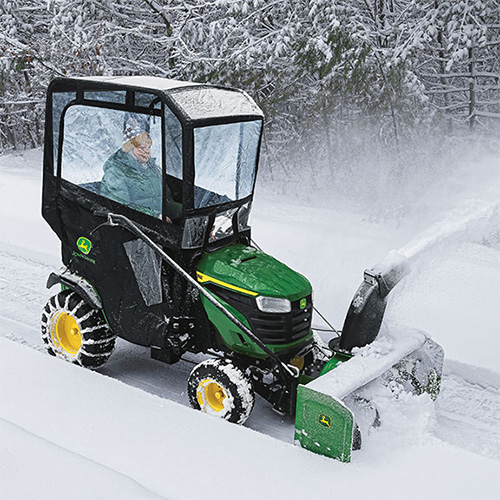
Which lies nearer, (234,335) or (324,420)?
(324,420)

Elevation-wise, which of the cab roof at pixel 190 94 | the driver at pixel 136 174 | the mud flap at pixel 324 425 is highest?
the cab roof at pixel 190 94

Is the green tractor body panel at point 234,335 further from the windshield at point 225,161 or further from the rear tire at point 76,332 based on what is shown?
the rear tire at point 76,332

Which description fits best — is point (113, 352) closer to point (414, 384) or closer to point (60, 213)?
point (60, 213)

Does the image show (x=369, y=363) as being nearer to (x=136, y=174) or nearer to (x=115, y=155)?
(x=136, y=174)

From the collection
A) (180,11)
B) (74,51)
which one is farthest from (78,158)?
(74,51)

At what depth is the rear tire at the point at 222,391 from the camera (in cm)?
395

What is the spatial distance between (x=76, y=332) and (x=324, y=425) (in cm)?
212

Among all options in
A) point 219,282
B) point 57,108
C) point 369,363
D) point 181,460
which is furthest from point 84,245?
point 369,363

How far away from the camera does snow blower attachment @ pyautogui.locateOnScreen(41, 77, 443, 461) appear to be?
3949 millimetres

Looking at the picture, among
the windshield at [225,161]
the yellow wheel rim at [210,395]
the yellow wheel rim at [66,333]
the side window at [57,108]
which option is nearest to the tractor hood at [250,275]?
the windshield at [225,161]

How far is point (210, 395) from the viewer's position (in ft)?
13.5

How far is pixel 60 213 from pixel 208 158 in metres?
1.26

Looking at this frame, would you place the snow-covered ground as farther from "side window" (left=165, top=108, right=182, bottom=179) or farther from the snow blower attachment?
"side window" (left=165, top=108, right=182, bottom=179)

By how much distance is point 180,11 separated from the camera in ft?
38.1
